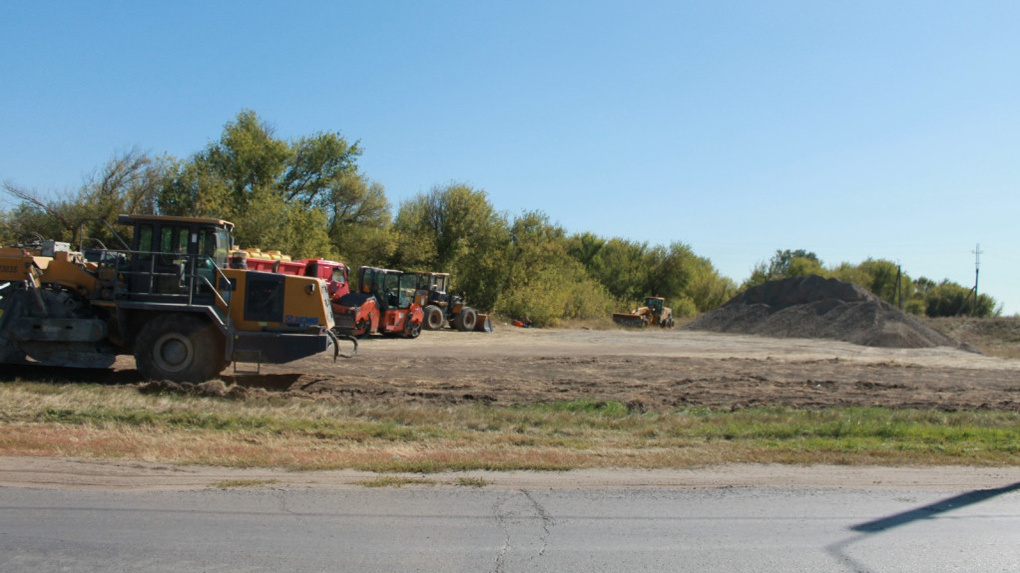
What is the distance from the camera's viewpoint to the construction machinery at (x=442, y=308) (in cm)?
3278

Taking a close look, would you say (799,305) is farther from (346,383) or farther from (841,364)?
(346,383)

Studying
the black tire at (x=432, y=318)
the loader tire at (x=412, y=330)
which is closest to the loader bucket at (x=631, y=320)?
the black tire at (x=432, y=318)

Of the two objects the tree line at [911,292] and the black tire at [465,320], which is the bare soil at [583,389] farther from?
the tree line at [911,292]

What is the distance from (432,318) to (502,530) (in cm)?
2722

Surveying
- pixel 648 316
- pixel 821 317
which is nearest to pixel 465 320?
pixel 648 316

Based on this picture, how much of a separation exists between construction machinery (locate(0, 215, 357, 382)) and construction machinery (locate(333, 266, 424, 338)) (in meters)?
11.5

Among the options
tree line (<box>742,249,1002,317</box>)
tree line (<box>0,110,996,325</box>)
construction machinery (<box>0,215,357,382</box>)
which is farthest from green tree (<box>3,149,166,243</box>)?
tree line (<box>742,249,1002,317</box>)

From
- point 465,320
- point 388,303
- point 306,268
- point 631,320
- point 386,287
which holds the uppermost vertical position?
point 306,268

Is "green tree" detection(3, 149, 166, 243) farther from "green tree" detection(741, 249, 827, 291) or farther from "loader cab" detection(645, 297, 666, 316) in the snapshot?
"green tree" detection(741, 249, 827, 291)

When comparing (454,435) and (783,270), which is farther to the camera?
(783,270)

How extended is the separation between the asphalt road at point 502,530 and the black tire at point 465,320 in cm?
2726

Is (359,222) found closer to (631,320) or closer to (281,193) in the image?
(281,193)

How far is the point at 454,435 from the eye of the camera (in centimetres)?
990

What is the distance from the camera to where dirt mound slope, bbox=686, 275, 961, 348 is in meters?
37.2
